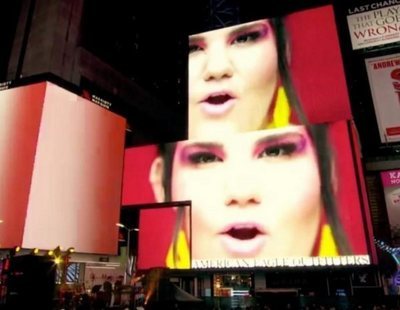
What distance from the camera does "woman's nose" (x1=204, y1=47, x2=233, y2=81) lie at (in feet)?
70.5

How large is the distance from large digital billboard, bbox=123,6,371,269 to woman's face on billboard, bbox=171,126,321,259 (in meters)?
0.04

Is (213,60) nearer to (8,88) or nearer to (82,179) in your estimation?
(82,179)

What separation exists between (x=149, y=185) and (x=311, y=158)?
7.98 m

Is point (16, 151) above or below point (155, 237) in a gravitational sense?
above

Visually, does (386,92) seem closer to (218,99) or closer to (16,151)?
(218,99)

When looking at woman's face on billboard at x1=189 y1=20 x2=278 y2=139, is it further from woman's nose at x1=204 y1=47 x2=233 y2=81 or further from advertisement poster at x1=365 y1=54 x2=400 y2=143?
advertisement poster at x1=365 y1=54 x2=400 y2=143

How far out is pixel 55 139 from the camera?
20359 millimetres

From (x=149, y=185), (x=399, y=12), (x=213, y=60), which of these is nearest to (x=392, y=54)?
(x=399, y=12)

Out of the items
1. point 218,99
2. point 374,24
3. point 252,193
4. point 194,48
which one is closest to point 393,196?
point 374,24

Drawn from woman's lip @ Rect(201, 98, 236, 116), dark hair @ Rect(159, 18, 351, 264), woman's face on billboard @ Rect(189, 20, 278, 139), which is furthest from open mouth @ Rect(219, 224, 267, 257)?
woman's lip @ Rect(201, 98, 236, 116)

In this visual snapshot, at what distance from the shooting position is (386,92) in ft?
77.2

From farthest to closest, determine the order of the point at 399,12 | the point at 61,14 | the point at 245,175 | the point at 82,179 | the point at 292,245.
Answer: the point at 61,14
the point at 399,12
the point at 82,179
the point at 245,175
the point at 292,245

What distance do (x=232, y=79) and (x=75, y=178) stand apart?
957 centimetres

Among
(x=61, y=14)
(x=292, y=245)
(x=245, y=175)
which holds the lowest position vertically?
(x=292, y=245)
